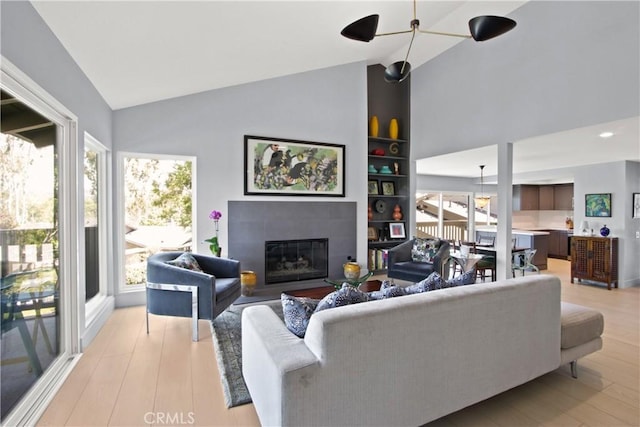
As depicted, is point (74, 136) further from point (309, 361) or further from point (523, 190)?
point (523, 190)

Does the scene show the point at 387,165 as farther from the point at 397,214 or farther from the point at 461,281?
the point at 461,281

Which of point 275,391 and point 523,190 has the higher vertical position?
point 523,190

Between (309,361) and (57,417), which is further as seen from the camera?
(57,417)

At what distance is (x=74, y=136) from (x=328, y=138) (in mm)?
3410

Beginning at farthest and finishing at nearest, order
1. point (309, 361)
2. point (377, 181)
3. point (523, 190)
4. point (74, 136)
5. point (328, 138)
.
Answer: point (523, 190)
point (377, 181)
point (328, 138)
point (74, 136)
point (309, 361)

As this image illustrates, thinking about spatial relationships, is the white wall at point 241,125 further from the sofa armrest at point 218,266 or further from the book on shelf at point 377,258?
the sofa armrest at point 218,266

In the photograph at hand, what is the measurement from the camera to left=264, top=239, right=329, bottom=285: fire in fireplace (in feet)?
15.9

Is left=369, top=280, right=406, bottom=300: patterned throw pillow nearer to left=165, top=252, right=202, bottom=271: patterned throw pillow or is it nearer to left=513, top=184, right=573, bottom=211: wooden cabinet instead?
left=165, top=252, right=202, bottom=271: patterned throw pillow

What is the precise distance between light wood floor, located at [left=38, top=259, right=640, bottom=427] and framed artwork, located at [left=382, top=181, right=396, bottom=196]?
371cm

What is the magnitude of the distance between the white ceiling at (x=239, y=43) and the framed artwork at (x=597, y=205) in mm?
649

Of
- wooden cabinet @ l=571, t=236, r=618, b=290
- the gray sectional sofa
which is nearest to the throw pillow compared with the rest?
the gray sectional sofa

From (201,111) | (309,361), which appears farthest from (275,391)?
(201,111)

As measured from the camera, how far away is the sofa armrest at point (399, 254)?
4988mm

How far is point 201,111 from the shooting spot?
170 inches
